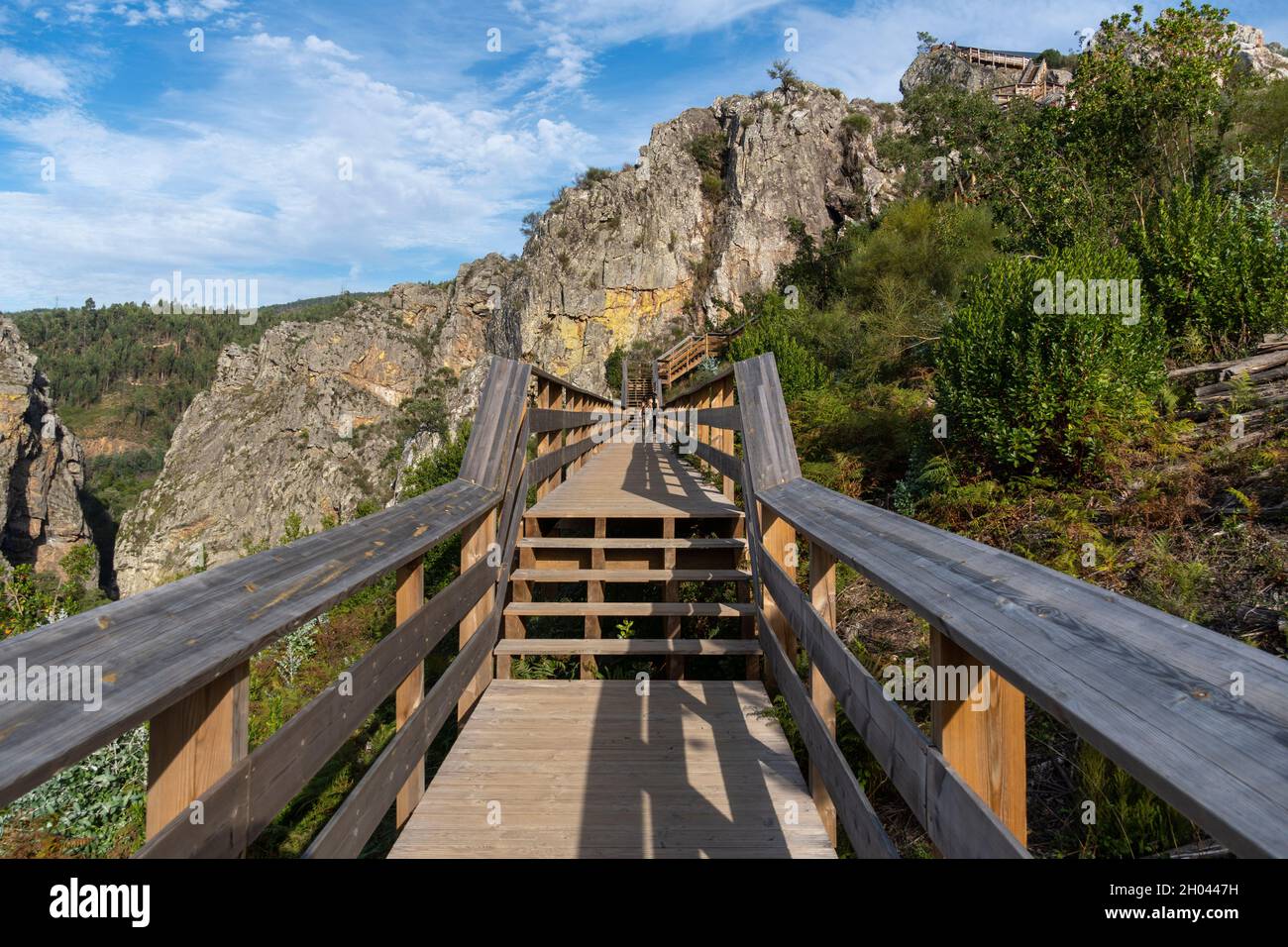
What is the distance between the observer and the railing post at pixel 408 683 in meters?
2.38

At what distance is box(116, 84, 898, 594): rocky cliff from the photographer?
45281mm

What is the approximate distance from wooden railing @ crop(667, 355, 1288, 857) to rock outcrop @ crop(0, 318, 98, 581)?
80872 mm

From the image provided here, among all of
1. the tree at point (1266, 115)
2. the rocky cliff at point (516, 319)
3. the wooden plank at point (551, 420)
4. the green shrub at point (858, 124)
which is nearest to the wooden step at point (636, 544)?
the wooden plank at point (551, 420)

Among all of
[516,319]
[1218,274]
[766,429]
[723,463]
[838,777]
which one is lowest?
[838,777]

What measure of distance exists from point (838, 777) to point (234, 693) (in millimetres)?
1618

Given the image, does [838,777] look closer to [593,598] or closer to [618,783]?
[618,783]

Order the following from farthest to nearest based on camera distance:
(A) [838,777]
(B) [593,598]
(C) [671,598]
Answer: (C) [671,598] < (B) [593,598] < (A) [838,777]

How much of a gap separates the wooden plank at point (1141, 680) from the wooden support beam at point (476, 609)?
2.40 metres

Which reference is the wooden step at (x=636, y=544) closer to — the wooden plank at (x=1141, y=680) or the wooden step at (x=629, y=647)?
the wooden step at (x=629, y=647)

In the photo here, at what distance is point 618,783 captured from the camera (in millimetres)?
2680

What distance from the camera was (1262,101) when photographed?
1191cm

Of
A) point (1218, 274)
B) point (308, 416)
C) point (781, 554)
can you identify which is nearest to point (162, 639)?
point (781, 554)

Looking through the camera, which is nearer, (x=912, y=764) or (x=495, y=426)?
(x=912, y=764)

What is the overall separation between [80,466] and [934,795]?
107 meters
